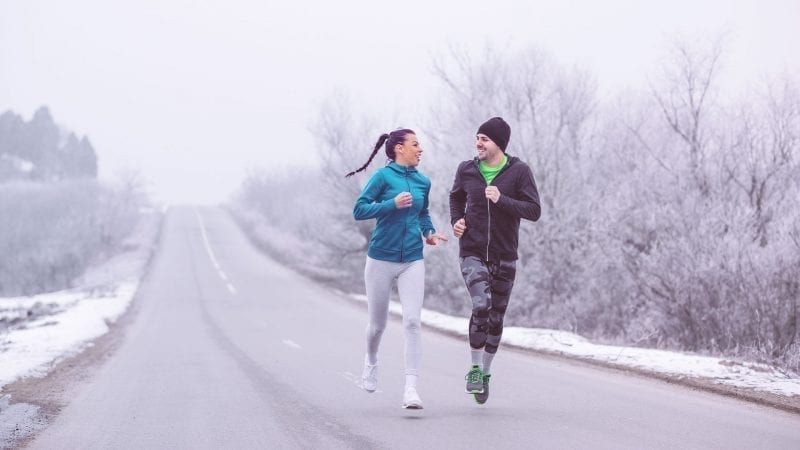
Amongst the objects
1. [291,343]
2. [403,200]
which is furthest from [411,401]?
[291,343]

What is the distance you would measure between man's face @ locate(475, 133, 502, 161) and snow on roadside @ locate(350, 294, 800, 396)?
3.04 meters

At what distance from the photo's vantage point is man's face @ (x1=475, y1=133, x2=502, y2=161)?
20.7 feet

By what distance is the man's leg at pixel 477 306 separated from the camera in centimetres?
628

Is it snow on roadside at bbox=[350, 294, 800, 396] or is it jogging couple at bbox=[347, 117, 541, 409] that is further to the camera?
snow on roadside at bbox=[350, 294, 800, 396]

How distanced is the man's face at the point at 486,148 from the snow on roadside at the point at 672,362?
9.98 ft

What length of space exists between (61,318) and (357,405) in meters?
13.9

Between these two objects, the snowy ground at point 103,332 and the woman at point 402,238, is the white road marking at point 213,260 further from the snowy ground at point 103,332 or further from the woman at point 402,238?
the woman at point 402,238

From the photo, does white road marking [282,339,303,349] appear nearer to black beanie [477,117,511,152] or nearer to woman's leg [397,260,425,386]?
woman's leg [397,260,425,386]

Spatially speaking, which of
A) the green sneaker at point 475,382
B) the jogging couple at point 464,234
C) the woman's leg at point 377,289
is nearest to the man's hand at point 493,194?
the jogging couple at point 464,234

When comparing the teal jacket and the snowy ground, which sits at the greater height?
the teal jacket

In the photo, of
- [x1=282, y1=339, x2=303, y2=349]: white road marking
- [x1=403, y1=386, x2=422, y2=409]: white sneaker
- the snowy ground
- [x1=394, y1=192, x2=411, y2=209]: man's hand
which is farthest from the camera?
[x1=282, y1=339, x2=303, y2=349]: white road marking

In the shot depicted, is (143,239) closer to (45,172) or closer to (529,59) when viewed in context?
(529,59)

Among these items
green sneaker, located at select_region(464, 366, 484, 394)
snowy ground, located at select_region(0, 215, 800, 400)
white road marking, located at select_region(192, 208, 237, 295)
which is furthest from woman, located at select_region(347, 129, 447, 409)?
white road marking, located at select_region(192, 208, 237, 295)

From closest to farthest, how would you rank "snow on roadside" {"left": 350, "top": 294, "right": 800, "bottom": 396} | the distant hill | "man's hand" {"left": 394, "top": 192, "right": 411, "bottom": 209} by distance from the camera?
"man's hand" {"left": 394, "top": 192, "right": 411, "bottom": 209} < "snow on roadside" {"left": 350, "top": 294, "right": 800, "bottom": 396} < the distant hill
